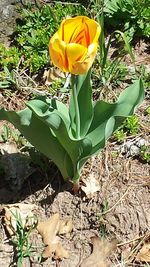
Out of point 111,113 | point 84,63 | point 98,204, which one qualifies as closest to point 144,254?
point 98,204

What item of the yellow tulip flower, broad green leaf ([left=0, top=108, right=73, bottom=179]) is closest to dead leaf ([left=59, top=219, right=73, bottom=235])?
broad green leaf ([left=0, top=108, right=73, bottom=179])

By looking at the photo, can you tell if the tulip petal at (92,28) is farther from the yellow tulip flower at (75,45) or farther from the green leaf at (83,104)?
the green leaf at (83,104)

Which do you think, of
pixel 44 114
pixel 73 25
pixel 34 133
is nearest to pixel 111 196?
pixel 34 133

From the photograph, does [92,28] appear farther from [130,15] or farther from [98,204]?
[130,15]

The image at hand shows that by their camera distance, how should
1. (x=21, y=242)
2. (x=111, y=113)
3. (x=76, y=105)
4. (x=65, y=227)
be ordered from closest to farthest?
(x=76, y=105), (x=111, y=113), (x=21, y=242), (x=65, y=227)

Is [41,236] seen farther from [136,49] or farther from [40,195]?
[136,49]

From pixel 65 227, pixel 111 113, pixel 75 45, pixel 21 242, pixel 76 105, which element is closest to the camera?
pixel 75 45

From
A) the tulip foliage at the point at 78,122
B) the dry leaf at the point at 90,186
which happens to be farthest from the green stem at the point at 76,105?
the dry leaf at the point at 90,186
